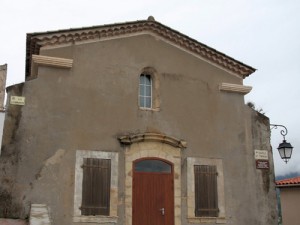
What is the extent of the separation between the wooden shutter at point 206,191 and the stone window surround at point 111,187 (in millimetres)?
2581

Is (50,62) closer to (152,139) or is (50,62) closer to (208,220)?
(152,139)

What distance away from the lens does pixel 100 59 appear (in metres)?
12.8

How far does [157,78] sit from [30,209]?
557 centimetres

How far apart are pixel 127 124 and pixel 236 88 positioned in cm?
417

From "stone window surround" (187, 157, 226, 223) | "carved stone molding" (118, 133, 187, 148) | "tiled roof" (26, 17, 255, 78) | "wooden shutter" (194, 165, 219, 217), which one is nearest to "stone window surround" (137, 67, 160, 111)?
"carved stone molding" (118, 133, 187, 148)

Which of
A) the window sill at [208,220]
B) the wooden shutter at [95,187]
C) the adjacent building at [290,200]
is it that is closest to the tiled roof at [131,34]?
the wooden shutter at [95,187]

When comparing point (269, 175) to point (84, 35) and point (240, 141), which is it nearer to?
point (240, 141)

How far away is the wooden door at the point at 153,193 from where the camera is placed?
11992 millimetres

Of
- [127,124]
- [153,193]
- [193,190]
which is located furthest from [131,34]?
[193,190]

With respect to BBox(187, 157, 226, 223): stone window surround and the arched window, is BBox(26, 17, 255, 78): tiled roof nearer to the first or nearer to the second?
the arched window

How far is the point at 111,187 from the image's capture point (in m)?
11.8

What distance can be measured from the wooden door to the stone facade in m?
0.16

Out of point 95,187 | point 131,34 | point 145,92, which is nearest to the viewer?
point 95,187

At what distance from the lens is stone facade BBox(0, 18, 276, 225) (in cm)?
1127
